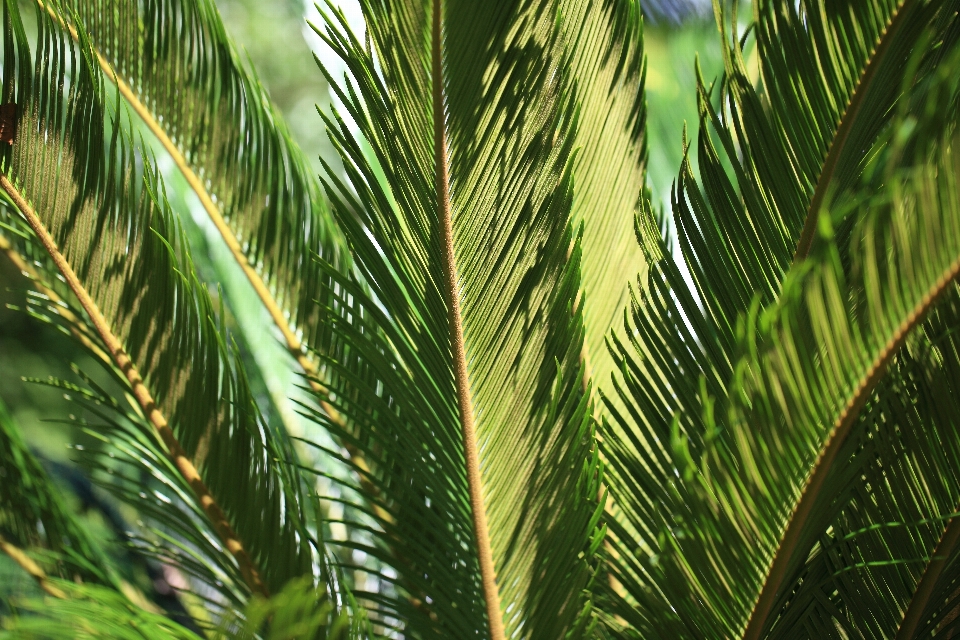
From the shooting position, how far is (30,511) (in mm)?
1552

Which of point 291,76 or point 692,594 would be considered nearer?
point 692,594

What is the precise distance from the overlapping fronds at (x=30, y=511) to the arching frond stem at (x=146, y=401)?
0.41 m

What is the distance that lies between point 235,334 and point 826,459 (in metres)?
1.76

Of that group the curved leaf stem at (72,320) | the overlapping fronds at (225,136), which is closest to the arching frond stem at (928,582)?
the overlapping fronds at (225,136)

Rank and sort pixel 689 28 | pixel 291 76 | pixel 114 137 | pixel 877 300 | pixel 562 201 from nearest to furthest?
pixel 877 300 < pixel 562 201 < pixel 114 137 < pixel 689 28 < pixel 291 76

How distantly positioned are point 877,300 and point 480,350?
55cm

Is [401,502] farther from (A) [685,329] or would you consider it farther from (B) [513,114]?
(B) [513,114]

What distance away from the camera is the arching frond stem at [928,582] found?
1005 mm

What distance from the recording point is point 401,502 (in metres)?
1.20

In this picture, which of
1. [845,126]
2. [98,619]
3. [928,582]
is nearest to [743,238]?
[845,126]

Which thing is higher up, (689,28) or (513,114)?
(689,28)

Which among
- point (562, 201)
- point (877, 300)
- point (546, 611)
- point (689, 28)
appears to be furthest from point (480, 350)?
point (689, 28)

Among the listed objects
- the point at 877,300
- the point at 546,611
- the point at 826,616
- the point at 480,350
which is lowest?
the point at 826,616

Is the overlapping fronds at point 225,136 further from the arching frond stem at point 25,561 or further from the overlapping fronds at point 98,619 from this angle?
the overlapping fronds at point 98,619
